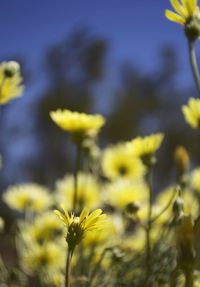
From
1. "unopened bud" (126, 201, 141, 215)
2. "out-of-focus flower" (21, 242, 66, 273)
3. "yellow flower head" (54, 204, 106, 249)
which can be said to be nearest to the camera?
"yellow flower head" (54, 204, 106, 249)

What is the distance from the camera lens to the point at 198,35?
0.35 m

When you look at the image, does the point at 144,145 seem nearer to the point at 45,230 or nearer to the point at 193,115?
the point at 193,115

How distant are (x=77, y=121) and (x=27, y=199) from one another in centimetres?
27

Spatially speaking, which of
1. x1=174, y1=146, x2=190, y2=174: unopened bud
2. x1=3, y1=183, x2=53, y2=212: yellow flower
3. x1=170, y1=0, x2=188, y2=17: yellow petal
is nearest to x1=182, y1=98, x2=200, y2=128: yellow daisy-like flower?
x1=174, y1=146, x2=190, y2=174: unopened bud

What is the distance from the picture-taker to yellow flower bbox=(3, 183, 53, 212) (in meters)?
0.67

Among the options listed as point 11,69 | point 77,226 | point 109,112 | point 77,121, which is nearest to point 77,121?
point 77,121

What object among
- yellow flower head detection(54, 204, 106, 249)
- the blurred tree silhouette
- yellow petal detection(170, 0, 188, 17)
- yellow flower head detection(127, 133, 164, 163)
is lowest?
yellow flower head detection(54, 204, 106, 249)

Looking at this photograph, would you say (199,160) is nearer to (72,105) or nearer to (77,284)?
(72,105)

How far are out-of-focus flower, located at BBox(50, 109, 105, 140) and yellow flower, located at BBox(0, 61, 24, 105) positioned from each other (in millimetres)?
63

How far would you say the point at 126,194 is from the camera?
0.61 metres

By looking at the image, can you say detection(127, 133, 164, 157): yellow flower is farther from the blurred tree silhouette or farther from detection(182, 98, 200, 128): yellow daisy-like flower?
the blurred tree silhouette

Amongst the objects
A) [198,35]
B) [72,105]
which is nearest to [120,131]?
[72,105]

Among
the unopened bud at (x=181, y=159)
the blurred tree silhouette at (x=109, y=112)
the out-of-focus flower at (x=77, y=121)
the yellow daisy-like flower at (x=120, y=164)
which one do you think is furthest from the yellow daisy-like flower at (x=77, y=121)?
the blurred tree silhouette at (x=109, y=112)

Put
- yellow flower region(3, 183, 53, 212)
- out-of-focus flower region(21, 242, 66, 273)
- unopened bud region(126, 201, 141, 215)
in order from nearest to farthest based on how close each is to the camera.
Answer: unopened bud region(126, 201, 141, 215) → out-of-focus flower region(21, 242, 66, 273) → yellow flower region(3, 183, 53, 212)
